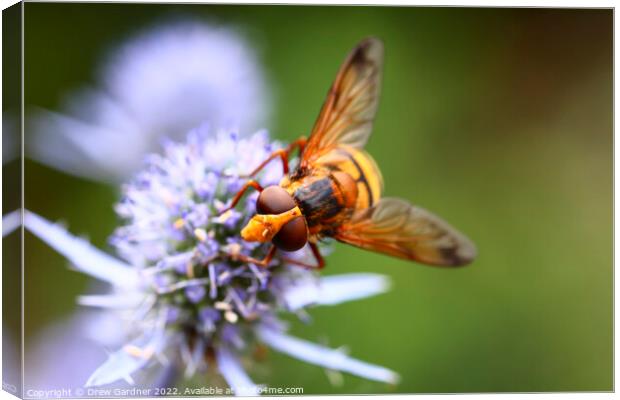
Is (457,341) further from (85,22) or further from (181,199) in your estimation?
(85,22)

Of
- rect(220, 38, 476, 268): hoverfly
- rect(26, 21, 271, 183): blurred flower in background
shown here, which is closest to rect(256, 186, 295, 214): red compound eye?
rect(220, 38, 476, 268): hoverfly

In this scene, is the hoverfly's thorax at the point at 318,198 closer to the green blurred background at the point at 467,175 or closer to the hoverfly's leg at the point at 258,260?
the hoverfly's leg at the point at 258,260

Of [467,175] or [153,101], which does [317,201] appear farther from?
[467,175]

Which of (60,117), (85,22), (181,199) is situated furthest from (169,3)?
(181,199)

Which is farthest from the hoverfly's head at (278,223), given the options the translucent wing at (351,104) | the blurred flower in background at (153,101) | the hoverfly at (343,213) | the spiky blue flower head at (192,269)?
the blurred flower in background at (153,101)

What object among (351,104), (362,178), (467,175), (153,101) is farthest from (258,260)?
(467,175)

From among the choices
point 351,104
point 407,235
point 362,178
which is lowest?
point 407,235

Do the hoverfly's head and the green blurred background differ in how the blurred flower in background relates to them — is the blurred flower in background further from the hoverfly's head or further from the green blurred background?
the hoverfly's head
